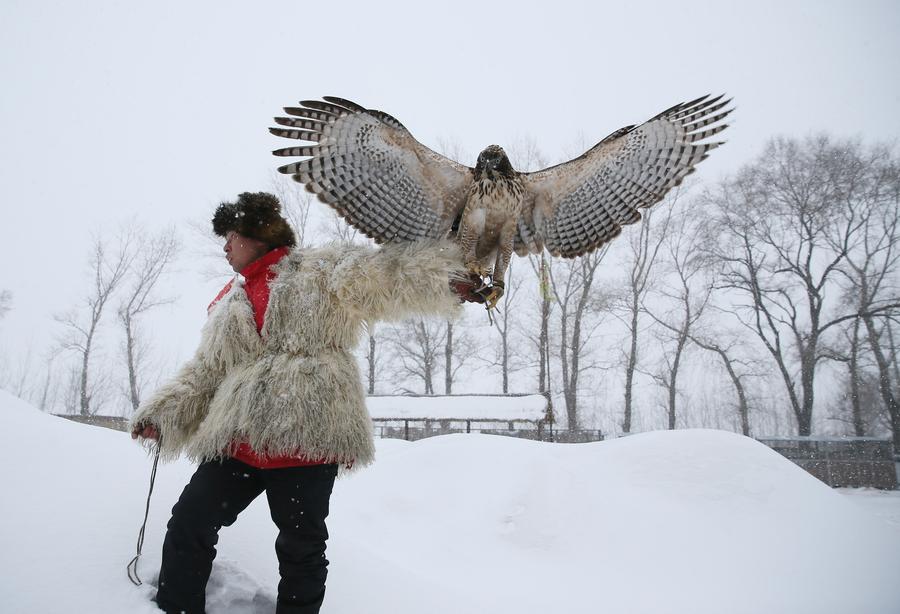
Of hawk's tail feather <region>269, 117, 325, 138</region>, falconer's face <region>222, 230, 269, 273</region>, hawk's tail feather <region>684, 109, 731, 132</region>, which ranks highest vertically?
hawk's tail feather <region>684, 109, 731, 132</region>

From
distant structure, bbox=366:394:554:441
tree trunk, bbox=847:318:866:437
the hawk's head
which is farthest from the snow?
tree trunk, bbox=847:318:866:437

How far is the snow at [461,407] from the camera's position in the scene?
1210cm

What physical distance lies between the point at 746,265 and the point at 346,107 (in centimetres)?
2000

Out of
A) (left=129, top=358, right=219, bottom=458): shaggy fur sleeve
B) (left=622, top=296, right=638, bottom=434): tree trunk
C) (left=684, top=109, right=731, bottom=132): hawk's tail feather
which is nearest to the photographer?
(left=129, top=358, right=219, bottom=458): shaggy fur sleeve

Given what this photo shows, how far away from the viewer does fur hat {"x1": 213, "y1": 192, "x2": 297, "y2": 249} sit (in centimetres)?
212

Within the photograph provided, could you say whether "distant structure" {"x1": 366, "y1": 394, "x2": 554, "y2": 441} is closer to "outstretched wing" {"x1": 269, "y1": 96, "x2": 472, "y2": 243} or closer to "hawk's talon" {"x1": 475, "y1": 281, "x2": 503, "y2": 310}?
"outstretched wing" {"x1": 269, "y1": 96, "x2": 472, "y2": 243}

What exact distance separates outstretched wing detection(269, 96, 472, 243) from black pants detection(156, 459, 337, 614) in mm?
1248

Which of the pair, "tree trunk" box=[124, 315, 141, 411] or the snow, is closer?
the snow

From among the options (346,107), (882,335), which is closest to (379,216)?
(346,107)

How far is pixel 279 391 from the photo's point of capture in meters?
1.86

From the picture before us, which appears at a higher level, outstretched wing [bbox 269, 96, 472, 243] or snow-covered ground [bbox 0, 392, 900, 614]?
outstretched wing [bbox 269, 96, 472, 243]

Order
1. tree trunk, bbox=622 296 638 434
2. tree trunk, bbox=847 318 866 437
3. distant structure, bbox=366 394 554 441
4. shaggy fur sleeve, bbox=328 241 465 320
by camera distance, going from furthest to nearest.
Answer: tree trunk, bbox=622 296 638 434 < tree trunk, bbox=847 318 866 437 < distant structure, bbox=366 394 554 441 < shaggy fur sleeve, bbox=328 241 465 320

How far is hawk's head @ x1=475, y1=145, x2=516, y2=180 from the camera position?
2695mm

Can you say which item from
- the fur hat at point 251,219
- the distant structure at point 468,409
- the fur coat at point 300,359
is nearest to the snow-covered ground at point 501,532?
the fur coat at point 300,359
